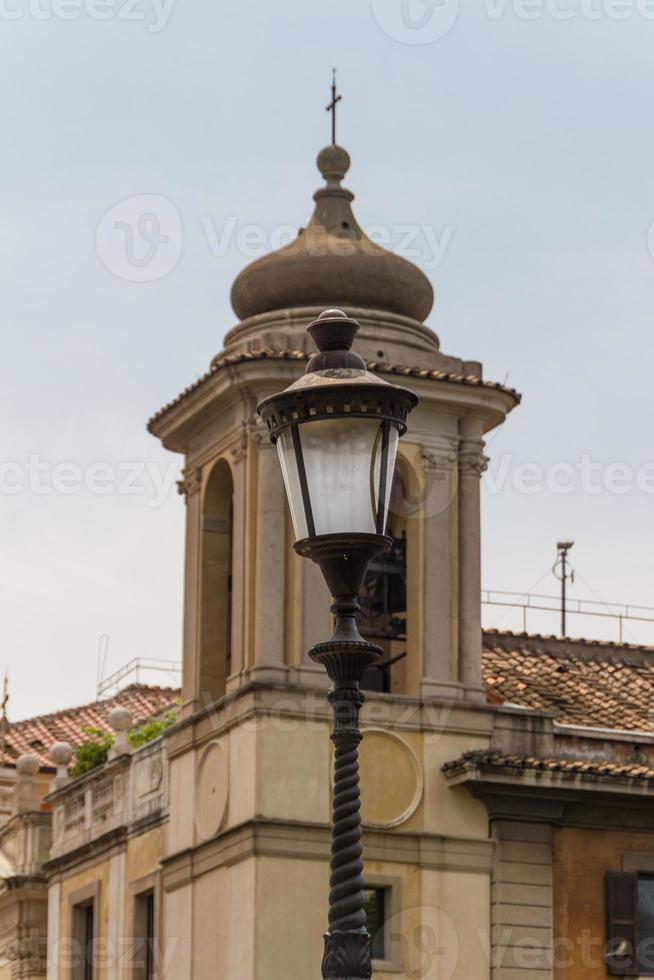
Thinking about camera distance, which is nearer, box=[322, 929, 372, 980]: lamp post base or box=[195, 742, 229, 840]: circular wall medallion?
box=[322, 929, 372, 980]: lamp post base

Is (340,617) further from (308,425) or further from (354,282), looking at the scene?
(354,282)

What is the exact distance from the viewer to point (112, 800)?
3159cm

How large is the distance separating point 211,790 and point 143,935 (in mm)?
3240

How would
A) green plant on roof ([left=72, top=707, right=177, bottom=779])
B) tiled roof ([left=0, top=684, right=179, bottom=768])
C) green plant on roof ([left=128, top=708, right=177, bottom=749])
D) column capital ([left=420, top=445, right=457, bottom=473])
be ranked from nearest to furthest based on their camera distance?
1. column capital ([left=420, top=445, right=457, bottom=473])
2. green plant on roof ([left=128, top=708, right=177, bottom=749])
3. green plant on roof ([left=72, top=707, right=177, bottom=779])
4. tiled roof ([left=0, top=684, right=179, bottom=768])

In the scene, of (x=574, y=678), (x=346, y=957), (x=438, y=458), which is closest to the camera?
(x=346, y=957)

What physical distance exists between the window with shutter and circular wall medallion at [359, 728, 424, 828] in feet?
8.64

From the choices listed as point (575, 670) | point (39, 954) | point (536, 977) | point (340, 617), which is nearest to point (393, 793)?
point (536, 977)

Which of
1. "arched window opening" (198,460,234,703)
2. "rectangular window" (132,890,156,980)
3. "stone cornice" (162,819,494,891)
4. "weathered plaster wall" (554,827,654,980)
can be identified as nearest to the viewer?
"stone cornice" (162,819,494,891)

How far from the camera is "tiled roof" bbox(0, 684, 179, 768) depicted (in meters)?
43.0

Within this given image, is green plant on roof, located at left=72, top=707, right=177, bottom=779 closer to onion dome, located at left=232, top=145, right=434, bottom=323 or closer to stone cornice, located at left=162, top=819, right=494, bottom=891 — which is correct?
stone cornice, located at left=162, top=819, right=494, bottom=891

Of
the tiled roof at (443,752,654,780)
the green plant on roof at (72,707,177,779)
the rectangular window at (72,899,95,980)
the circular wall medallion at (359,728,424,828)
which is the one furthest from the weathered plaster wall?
the green plant on roof at (72,707,177,779)

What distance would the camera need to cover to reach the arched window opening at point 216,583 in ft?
95.5

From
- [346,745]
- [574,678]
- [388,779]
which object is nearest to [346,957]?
[346,745]

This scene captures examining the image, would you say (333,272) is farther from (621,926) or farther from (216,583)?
(621,926)
